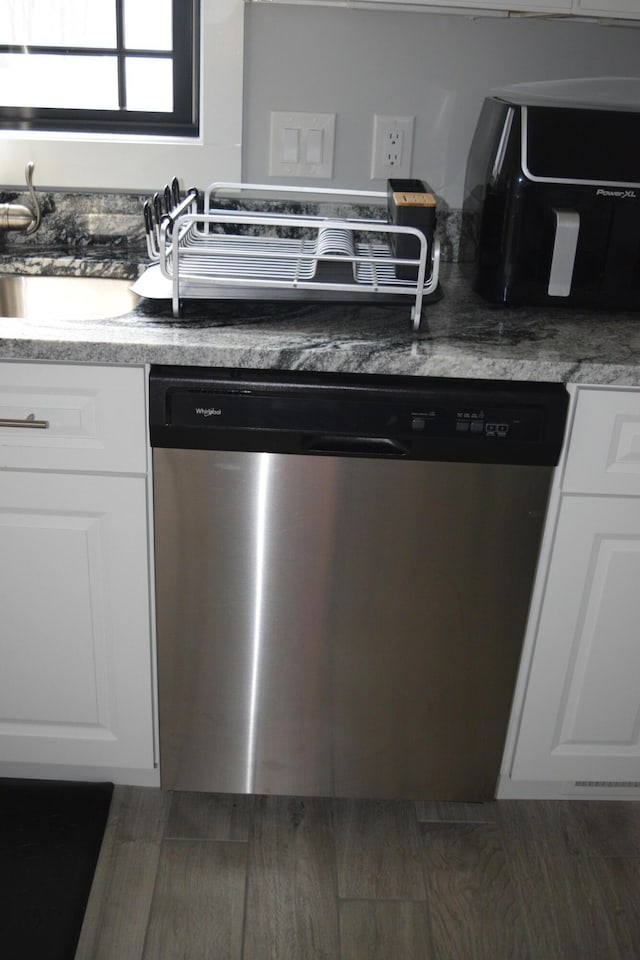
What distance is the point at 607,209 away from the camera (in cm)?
143

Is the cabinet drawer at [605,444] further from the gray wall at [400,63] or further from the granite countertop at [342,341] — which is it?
the gray wall at [400,63]

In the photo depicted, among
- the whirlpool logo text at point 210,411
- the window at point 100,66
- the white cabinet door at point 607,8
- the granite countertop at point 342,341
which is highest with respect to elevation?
the white cabinet door at point 607,8

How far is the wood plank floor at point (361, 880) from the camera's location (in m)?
1.41

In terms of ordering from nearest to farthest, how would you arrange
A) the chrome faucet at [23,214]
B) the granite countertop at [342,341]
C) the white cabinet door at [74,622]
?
the granite countertop at [342,341] → the white cabinet door at [74,622] → the chrome faucet at [23,214]

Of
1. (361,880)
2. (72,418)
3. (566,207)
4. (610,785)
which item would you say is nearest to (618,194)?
(566,207)

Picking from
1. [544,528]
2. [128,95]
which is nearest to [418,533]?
[544,528]

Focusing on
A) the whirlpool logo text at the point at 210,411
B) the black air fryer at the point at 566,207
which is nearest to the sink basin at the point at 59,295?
the whirlpool logo text at the point at 210,411

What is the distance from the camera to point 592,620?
1472mm

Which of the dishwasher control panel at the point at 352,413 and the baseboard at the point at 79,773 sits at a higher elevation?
the dishwasher control panel at the point at 352,413

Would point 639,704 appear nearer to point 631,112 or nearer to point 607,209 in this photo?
point 607,209

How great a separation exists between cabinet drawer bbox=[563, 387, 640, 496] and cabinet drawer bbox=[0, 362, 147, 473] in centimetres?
64

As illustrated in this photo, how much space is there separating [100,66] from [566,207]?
103cm

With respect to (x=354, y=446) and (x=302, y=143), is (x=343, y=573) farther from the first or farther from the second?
(x=302, y=143)

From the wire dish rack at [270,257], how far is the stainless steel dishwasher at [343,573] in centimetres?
16
